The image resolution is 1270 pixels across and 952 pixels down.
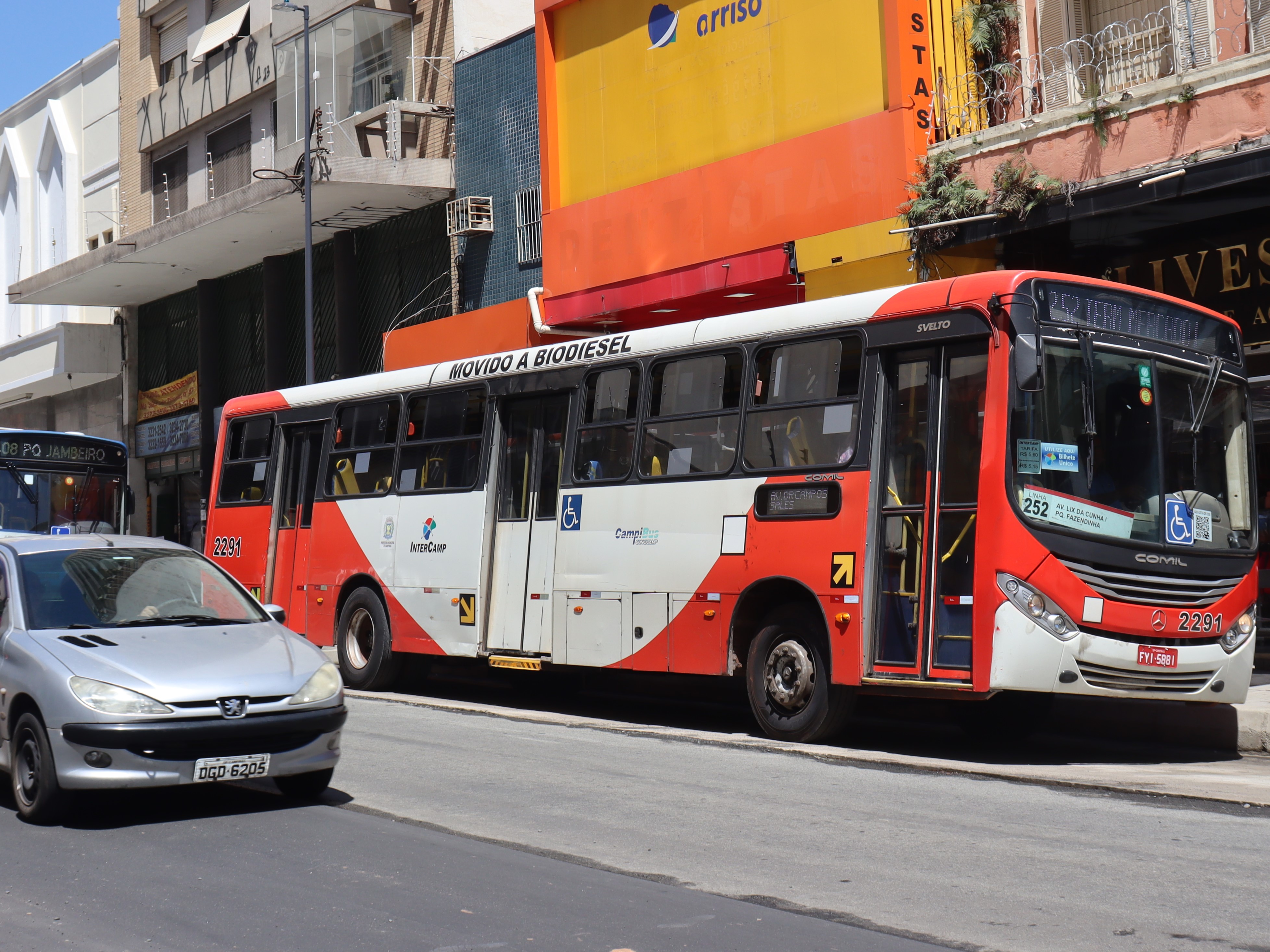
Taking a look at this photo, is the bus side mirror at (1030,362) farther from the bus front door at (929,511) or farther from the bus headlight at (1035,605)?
the bus headlight at (1035,605)

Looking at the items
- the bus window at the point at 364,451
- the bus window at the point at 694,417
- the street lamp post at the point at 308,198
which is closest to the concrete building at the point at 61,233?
the street lamp post at the point at 308,198

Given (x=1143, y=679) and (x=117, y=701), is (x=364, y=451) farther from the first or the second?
(x=1143, y=679)

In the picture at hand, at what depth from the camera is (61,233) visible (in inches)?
1585

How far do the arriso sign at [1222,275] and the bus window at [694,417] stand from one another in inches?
191

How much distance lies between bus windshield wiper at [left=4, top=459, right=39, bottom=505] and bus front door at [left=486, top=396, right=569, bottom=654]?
969 cm

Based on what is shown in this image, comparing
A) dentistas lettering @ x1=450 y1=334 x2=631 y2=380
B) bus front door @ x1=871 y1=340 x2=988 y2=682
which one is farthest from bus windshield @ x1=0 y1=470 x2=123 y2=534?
bus front door @ x1=871 y1=340 x2=988 y2=682

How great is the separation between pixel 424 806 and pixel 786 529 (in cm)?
385

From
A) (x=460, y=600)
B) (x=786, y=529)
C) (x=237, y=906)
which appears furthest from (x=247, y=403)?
(x=237, y=906)

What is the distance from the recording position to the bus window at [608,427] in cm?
1270

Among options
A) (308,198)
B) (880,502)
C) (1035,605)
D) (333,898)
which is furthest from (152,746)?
(308,198)

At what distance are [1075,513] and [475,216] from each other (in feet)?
54.1

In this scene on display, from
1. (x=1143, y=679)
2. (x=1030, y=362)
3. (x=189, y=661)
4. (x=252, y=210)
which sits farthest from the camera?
(x=252, y=210)

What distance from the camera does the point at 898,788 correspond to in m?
9.07

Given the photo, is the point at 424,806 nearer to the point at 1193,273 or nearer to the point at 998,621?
the point at 998,621
